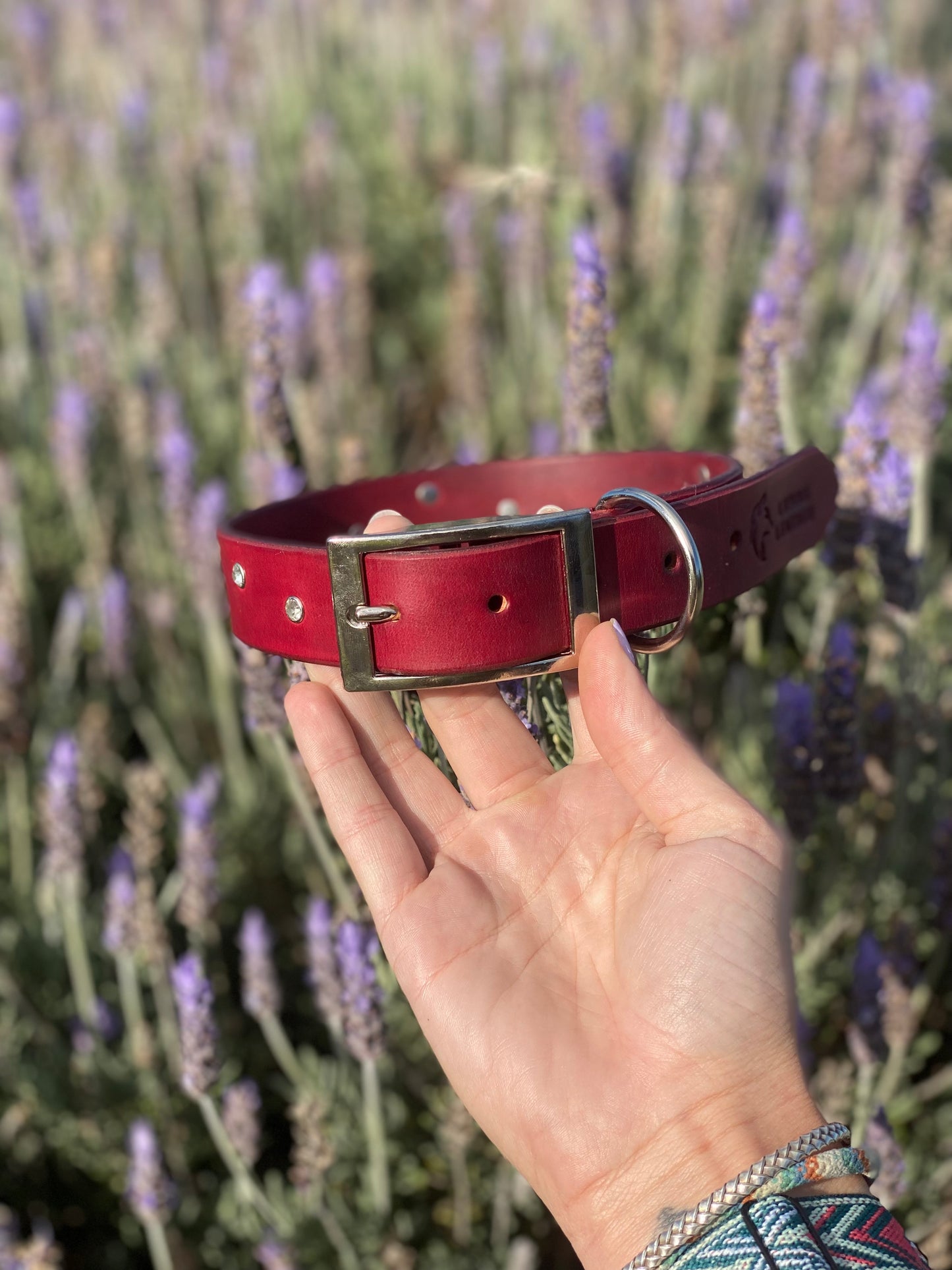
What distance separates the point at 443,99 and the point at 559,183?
4.39ft

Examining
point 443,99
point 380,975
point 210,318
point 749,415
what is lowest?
point 380,975

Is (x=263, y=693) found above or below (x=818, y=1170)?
above

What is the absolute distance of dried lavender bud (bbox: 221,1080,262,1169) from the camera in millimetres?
1578

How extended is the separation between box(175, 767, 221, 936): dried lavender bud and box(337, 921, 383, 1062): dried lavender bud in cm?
38

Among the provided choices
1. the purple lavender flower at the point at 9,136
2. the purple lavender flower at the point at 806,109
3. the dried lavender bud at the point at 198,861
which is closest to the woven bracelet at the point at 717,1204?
the dried lavender bud at the point at 198,861

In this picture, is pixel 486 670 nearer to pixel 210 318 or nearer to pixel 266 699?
pixel 266 699

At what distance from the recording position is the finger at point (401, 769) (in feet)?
4.28

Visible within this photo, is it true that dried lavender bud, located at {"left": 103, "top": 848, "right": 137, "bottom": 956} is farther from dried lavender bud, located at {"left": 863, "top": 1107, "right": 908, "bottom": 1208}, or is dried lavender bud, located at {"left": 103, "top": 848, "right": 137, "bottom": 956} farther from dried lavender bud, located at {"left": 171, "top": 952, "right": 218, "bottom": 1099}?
dried lavender bud, located at {"left": 863, "top": 1107, "right": 908, "bottom": 1208}

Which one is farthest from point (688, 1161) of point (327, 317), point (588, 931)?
point (327, 317)

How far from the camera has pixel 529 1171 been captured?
1130mm

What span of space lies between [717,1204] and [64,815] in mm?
1188

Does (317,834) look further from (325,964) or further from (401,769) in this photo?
Result: (401,769)

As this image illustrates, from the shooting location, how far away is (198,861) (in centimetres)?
180

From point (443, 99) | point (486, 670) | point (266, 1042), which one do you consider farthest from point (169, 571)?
point (443, 99)
